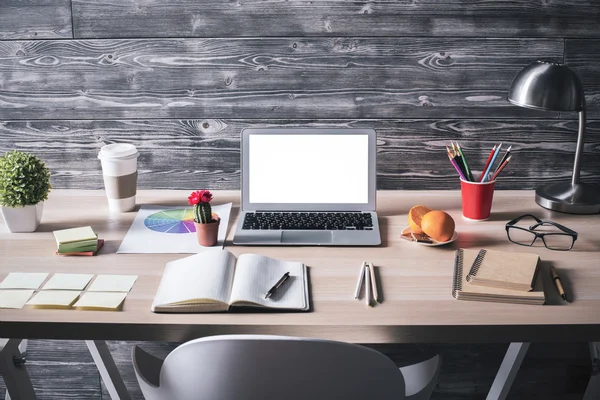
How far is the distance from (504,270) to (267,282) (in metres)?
0.48

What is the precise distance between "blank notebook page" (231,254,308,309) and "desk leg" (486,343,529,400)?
535 mm

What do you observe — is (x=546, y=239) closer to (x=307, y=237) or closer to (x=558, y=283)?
(x=558, y=283)

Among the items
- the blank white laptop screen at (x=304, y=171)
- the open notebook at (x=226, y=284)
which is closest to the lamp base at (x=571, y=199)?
the blank white laptop screen at (x=304, y=171)

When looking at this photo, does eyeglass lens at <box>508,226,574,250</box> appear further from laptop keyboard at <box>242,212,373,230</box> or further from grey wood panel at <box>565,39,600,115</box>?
grey wood panel at <box>565,39,600,115</box>

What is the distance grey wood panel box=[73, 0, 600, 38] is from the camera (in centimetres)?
176

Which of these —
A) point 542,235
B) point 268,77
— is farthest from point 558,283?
point 268,77

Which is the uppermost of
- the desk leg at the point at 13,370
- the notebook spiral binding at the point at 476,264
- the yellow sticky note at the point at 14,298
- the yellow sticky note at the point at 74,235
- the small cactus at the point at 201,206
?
the small cactus at the point at 201,206

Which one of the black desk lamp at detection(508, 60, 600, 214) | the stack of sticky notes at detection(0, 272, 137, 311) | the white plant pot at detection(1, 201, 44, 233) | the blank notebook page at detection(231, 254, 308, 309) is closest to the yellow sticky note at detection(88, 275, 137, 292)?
the stack of sticky notes at detection(0, 272, 137, 311)

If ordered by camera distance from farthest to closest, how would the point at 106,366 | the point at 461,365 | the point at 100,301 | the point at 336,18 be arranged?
the point at 461,365, the point at 336,18, the point at 106,366, the point at 100,301

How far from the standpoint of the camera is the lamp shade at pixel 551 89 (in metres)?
1.54

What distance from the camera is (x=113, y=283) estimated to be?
134 cm

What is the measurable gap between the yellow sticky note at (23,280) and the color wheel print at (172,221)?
318 mm

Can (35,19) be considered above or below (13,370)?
above

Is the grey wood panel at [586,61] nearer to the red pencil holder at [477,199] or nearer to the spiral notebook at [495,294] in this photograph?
the red pencil holder at [477,199]
